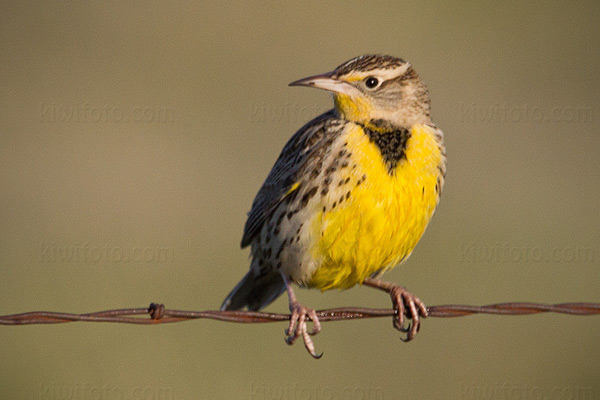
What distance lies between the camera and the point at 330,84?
4180 mm

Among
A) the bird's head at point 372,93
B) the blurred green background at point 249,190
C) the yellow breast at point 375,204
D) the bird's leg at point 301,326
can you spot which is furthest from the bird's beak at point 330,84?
the blurred green background at point 249,190

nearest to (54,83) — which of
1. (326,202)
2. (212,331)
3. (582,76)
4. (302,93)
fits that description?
(302,93)

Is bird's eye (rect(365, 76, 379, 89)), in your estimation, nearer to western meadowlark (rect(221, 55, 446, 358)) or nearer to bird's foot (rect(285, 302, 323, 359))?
western meadowlark (rect(221, 55, 446, 358))

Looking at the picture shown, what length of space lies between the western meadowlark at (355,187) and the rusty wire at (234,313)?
18.7 inches

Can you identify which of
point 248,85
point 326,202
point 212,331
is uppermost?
point 248,85

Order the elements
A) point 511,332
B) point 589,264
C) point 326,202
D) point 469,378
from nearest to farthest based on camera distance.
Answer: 1. point 326,202
2. point 469,378
3. point 511,332
4. point 589,264

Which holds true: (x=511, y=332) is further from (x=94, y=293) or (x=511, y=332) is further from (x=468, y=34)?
(x=468, y=34)

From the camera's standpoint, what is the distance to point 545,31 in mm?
11859

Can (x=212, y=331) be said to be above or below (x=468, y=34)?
below

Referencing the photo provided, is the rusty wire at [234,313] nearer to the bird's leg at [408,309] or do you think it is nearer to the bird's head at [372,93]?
the bird's leg at [408,309]

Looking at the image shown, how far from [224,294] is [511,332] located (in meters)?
2.12

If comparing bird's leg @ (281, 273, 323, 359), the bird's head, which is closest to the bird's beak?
the bird's head

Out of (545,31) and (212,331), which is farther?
(545,31)

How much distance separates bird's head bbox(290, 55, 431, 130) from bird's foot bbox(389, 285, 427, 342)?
816mm
